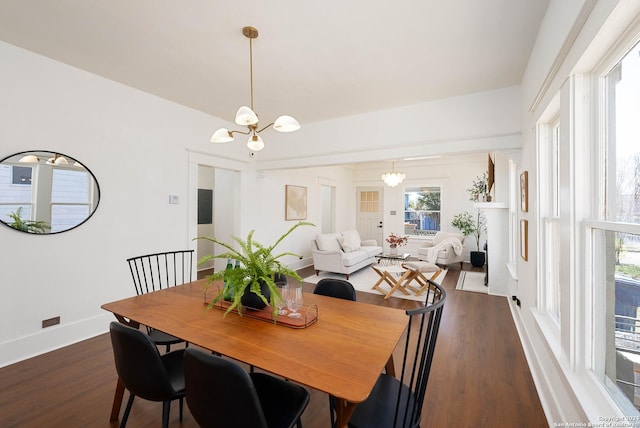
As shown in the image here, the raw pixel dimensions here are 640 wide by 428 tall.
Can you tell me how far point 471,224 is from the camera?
7.09 meters

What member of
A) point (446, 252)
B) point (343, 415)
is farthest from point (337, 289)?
point (446, 252)

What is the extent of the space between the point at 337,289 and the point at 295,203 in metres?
4.29

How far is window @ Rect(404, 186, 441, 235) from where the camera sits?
25.6 ft

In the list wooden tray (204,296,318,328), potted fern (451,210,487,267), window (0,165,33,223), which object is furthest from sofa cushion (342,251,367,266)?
window (0,165,33,223)

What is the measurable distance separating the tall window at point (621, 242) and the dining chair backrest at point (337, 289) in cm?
133

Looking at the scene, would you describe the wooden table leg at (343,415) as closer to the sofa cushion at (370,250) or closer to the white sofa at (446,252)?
the sofa cushion at (370,250)

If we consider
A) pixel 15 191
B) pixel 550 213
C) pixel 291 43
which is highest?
pixel 291 43

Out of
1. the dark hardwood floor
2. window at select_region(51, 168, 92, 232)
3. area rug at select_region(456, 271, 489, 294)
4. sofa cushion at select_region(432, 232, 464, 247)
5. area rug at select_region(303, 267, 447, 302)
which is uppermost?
window at select_region(51, 168, 92, 232)

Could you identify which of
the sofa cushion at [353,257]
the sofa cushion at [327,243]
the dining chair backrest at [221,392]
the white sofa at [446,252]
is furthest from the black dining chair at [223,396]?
the white sofa at [446,252]

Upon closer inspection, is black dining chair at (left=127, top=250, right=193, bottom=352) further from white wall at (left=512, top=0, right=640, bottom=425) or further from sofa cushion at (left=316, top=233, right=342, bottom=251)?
white wall at (left=512, top=0, right=640, bottom=425)

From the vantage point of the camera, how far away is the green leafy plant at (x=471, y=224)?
23.0 ft

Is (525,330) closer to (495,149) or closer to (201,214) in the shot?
(495,149)

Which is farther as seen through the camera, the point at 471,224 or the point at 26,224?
the point at 471,224

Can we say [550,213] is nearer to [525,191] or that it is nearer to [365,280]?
[525,191]
